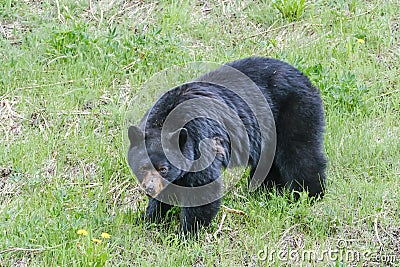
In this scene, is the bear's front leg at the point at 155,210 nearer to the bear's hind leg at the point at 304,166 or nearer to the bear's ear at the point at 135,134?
the bear's ear at the point at 135,134

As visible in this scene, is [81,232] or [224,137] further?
[224,137]

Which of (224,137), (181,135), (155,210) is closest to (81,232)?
(155,210)

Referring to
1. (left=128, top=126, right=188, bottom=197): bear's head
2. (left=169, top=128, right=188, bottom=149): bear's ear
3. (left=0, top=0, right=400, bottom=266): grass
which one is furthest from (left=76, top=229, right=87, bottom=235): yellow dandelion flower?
(left=169, top=128, right=188, bottom=149): bear's ear

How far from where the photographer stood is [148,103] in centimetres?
707

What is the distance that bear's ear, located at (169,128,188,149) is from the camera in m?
5.20

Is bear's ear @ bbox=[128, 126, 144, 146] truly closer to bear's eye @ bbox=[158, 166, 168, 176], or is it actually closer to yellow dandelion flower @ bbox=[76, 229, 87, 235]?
bear's eye @ bbox=[158, 166, 168, 176]

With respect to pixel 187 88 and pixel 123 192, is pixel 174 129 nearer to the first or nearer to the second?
pixel 187 88

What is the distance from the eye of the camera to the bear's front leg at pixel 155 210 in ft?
18.5

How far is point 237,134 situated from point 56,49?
2775 millimetres

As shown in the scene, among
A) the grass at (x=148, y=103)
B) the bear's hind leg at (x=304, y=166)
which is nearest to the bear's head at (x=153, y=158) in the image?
the grass at (x=148, y=103)

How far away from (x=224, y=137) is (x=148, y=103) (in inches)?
61.9

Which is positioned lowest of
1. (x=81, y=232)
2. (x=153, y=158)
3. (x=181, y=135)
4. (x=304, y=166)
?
(x=304, y=166)

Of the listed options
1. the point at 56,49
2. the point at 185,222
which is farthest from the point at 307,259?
the point at 56,49

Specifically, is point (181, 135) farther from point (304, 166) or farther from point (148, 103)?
point (148, 103)
